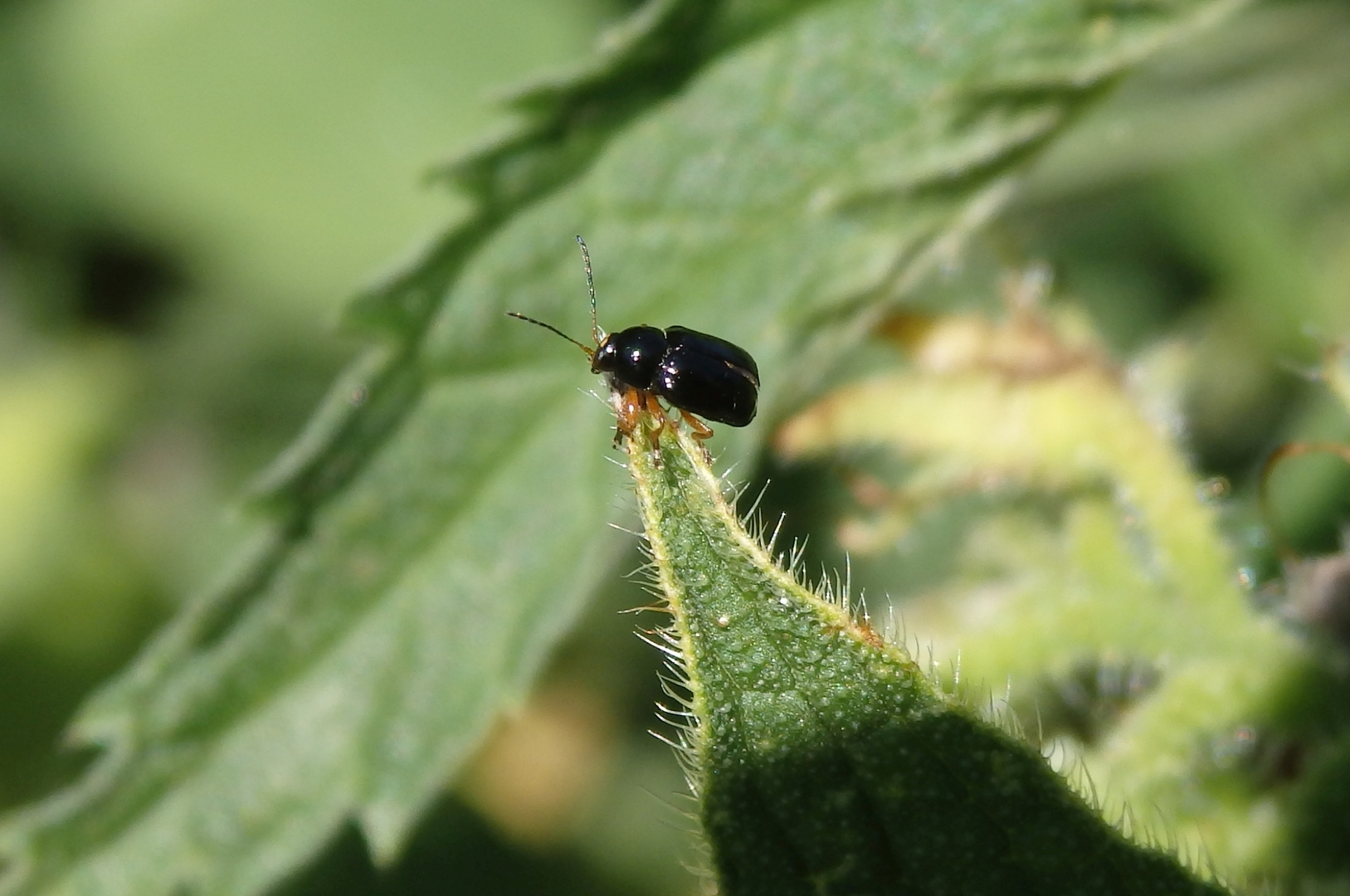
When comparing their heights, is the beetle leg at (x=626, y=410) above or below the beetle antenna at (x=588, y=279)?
below

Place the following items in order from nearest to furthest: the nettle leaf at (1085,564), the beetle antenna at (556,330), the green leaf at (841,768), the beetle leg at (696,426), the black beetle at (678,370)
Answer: the green leaf at (841,768) → the nettle leaf at (1085,564) → the black beetle at (678,370) → the beetle leg at (696,426) → the beetle antenna at (556,330)

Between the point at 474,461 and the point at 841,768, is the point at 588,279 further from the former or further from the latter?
the point at 841,768

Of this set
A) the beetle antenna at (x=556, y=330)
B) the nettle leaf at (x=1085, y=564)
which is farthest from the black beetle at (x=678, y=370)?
the nettle leaf at (x=1085, y=564)

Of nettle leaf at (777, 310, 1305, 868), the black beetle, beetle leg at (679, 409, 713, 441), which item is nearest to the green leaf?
nettle leaf at (777, 310, 1305, 868)

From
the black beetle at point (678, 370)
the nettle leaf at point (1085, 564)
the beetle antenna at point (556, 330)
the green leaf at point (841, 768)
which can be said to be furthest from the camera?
the beetle antenna at point (556, 330)

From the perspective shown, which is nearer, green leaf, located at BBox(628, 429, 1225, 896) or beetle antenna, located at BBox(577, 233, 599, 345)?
green leaf, located at BBox(628, 429, 1225, 896)

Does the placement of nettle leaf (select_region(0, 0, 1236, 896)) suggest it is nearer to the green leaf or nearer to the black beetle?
the black beetle

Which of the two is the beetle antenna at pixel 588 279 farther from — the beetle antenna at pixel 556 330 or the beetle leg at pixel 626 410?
the beetle leg at pixel 626 410
